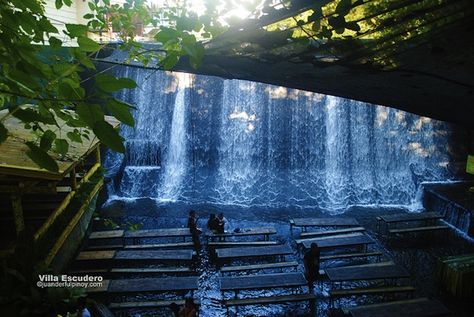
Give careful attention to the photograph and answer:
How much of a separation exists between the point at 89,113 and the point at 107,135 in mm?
149

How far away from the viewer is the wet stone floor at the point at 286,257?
874cm

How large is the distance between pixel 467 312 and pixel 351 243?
3172 mm

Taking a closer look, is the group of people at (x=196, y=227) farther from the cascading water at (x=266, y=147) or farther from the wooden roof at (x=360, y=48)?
the wooden roof at (x=360, y=48)

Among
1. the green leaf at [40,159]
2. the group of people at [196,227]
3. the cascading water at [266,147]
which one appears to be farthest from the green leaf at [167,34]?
the cascading water at [266,147]

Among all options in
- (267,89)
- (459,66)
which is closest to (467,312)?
(459,66)

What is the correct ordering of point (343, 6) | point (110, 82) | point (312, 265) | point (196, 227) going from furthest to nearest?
point (196, 227) < point (312, 265) < point (343, 6) < point (110, 82)

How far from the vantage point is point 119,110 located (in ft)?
6.23

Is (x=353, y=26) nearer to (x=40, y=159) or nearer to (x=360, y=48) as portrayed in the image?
(x=360, y=48)

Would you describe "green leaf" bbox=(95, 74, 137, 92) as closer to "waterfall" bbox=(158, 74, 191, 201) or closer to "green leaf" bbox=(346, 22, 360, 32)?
"green leaf" bbox=(346, 22, 360, 32)

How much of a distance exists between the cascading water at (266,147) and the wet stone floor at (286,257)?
4.46 feet

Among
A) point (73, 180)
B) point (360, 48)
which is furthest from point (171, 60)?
point (73, 180)

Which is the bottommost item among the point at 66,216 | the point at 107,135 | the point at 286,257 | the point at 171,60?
the point at 286,257

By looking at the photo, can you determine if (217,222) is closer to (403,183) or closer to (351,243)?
(351,243)

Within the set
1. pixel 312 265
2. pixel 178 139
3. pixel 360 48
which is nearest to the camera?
pixel 360 48
